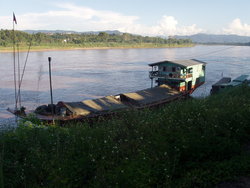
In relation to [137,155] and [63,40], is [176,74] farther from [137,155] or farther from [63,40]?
[63,40]

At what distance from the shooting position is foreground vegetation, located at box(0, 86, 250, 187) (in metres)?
4.88

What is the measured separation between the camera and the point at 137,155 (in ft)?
18.3

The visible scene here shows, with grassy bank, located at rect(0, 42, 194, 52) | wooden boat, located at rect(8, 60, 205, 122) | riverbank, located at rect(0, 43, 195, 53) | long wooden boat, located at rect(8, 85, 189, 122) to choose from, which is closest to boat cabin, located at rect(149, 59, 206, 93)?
wooden boat, located at rect(8, 60, 205, 122)

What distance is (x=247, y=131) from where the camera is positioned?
23.6 feet

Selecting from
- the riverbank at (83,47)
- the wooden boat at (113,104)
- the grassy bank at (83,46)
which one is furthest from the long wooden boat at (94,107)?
the grassy bank at (83,46)

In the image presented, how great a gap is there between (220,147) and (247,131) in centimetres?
197

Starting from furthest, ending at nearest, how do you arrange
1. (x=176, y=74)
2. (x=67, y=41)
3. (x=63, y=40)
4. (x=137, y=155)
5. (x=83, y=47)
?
(x=67, y=41) < (x=63, y=40) < (x=83, y=47) < (x=176, y=74) < (x=137, y=155)

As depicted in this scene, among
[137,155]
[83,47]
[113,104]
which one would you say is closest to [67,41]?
[83,47]

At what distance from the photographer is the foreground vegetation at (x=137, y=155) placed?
4879 mm

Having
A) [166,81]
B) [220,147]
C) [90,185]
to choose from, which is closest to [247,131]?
[220,147]

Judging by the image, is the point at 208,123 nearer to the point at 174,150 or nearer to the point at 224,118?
the point at 224,118

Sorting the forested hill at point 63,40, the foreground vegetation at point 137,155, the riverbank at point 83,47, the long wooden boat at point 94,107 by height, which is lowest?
the long wooden boat at point 94,107

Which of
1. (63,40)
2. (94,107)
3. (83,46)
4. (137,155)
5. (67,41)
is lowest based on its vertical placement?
(94,107)

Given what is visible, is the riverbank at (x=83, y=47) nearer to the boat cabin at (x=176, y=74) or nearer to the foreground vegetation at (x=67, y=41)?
the foreground vegetation at (x=67, y=41)
